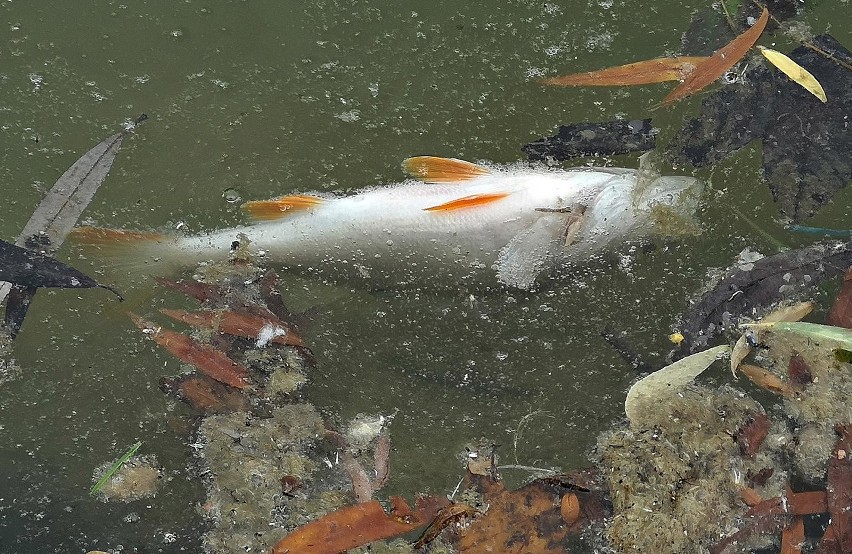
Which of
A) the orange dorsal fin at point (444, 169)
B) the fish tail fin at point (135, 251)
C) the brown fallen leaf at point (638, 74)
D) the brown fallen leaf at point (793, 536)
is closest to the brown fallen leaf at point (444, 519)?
the brown fallen leaf at point (793, 536)

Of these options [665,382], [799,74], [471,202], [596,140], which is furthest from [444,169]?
[799,74]

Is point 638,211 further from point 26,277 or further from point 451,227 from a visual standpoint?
point 26,277

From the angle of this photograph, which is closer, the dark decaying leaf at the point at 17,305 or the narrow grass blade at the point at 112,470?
the narrow grass blade at the point at 112,470

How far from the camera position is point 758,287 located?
225cm

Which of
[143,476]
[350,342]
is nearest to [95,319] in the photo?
[143,476]

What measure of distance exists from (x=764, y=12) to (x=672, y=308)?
1.20 m

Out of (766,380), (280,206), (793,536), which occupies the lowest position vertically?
(793,536)

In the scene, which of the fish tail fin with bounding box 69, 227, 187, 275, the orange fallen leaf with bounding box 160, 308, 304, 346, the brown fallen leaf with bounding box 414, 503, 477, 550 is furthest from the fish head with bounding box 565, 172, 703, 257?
the fish tail fin with bounding box 69, 227, 187, 275

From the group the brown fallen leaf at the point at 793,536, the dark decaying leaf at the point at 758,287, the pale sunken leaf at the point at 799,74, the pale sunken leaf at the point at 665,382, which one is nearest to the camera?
the brown fallen leaf at the point at 793,536

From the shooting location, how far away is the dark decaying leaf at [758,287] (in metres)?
2.23

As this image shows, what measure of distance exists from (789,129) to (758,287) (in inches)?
23.9

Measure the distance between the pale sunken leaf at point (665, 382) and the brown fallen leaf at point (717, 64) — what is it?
3.15 feet

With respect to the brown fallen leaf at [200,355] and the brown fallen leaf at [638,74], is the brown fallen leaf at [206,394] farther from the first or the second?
the brown fallen leaf at [638,74]

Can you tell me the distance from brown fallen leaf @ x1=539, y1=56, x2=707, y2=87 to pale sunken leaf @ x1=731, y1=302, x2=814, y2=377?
0.92 metres
